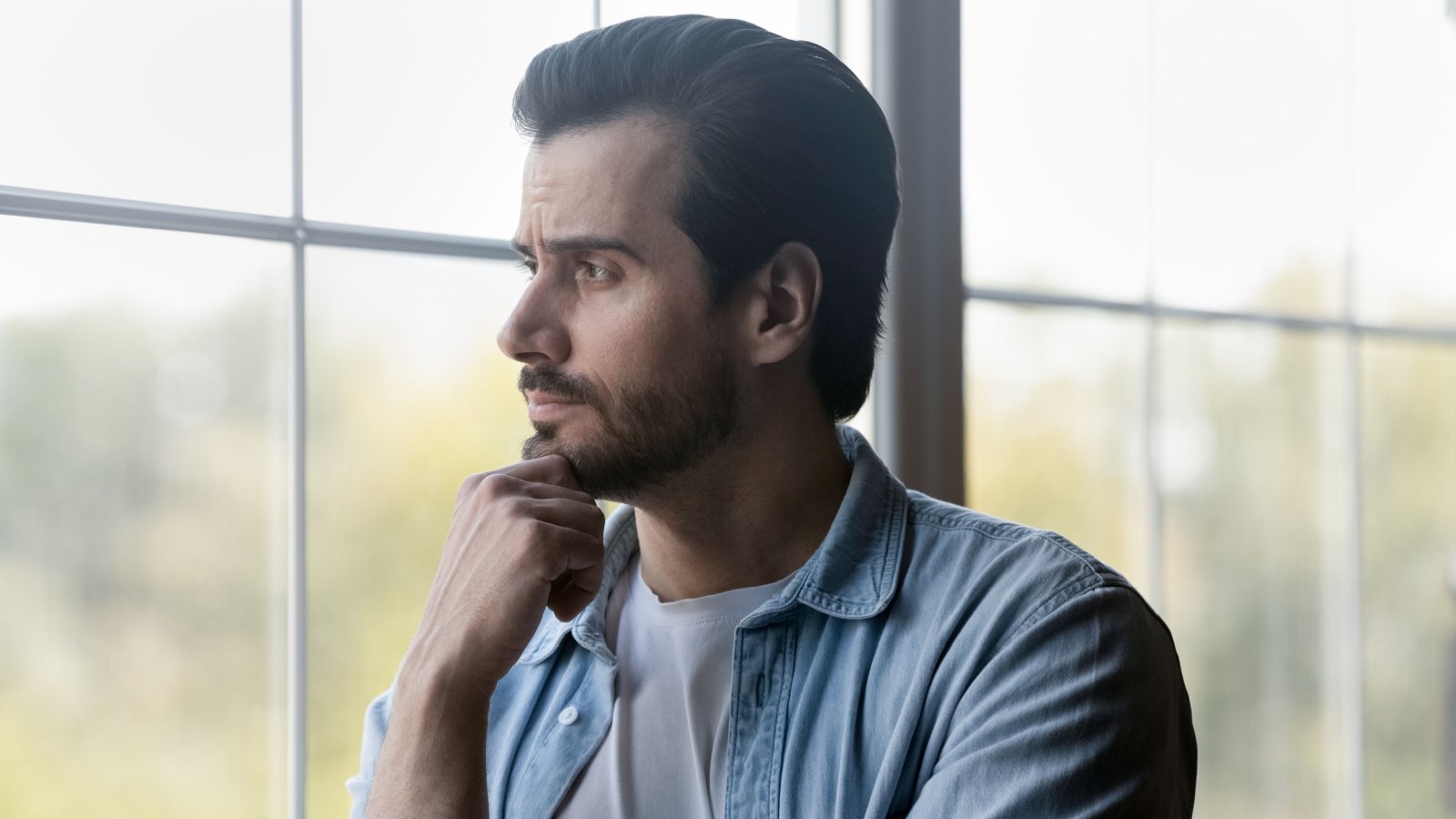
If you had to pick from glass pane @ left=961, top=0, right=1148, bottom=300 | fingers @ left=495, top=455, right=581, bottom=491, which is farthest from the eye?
glass pane @ left=961, top=0, right=1148, bottom=300

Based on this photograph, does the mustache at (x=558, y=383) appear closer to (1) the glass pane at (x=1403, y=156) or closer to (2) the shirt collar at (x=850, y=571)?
(2) the shirt collar at (x=850, y=571)

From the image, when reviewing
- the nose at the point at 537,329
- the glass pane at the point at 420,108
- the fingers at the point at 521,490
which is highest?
the glass pane at the point at 420,108

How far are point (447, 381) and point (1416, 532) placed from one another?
2504mm

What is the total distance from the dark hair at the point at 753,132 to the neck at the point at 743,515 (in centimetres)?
13

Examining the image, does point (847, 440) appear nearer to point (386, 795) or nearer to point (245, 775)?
point (386, 795)

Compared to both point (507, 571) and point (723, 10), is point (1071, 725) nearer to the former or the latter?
point (507, 571)

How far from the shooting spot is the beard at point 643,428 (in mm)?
1472

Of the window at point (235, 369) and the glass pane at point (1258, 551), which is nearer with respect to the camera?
the window at point (235, 369)

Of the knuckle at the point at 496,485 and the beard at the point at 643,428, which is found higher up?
the beard at the point at 643,428

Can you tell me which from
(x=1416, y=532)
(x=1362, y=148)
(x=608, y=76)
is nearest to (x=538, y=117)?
(x=608, y=76)

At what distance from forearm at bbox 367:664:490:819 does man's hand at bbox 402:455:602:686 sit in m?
0.03

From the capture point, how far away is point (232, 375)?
163 cm

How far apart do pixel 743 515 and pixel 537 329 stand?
33 centimetres

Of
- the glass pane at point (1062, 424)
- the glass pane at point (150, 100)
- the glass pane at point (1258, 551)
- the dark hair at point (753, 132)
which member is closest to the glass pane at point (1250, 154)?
the glass pane at point (1258, 551)
